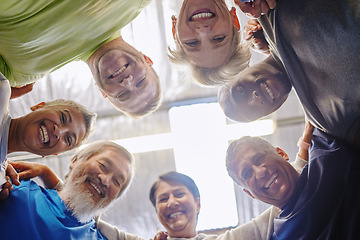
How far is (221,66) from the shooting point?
239 cm

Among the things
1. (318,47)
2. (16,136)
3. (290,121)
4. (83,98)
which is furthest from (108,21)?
(290,121)

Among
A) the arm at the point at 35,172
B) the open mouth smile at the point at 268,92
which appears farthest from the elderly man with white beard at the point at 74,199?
the open mouth smile at the point at 268,92

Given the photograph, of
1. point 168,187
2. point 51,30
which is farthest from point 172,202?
point 51,30

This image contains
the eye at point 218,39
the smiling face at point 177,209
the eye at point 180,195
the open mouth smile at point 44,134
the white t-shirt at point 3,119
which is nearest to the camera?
the white t-shirt at point 3,119

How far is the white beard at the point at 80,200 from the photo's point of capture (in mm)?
2359

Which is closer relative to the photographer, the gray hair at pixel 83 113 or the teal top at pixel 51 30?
the teal top at pixel 51 30

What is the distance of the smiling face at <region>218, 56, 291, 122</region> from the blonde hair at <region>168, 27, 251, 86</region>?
66 millimetres

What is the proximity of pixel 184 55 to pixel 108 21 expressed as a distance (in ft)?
1.78

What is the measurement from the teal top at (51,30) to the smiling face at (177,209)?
3.90 ft

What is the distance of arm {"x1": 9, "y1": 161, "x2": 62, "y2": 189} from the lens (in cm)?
250

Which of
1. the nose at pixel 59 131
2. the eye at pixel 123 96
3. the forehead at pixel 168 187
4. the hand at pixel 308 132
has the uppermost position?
the eye at pixel 123 96

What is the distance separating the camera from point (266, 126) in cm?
398

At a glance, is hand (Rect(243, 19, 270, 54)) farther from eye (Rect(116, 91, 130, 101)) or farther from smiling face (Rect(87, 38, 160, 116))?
eye (Rect(116, 91, 130, 101))

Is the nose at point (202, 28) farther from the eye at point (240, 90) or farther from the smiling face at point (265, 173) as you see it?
the smiling face at point (265, 173)
